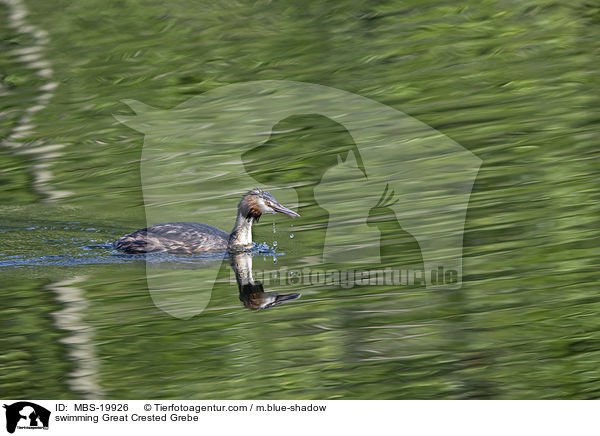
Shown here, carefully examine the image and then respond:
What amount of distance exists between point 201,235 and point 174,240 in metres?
0.20

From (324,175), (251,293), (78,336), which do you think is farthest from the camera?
(324,175)

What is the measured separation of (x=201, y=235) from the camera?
7309 mm

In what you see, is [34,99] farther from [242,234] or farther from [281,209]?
[281,209]

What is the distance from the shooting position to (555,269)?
20.0 ft

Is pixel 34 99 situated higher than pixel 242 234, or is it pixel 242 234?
pixel 34 99

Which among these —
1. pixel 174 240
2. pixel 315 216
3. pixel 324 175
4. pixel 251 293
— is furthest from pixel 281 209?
pixel 251 293

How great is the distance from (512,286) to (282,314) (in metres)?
1.37

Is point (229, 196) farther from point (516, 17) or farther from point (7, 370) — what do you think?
point (516, 17)

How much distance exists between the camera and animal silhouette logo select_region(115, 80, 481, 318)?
267 inches

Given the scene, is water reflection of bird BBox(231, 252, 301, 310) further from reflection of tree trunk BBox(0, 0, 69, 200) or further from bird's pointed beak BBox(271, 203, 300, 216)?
reflection of tree trunk BBox(0, 0, 69, 200)
